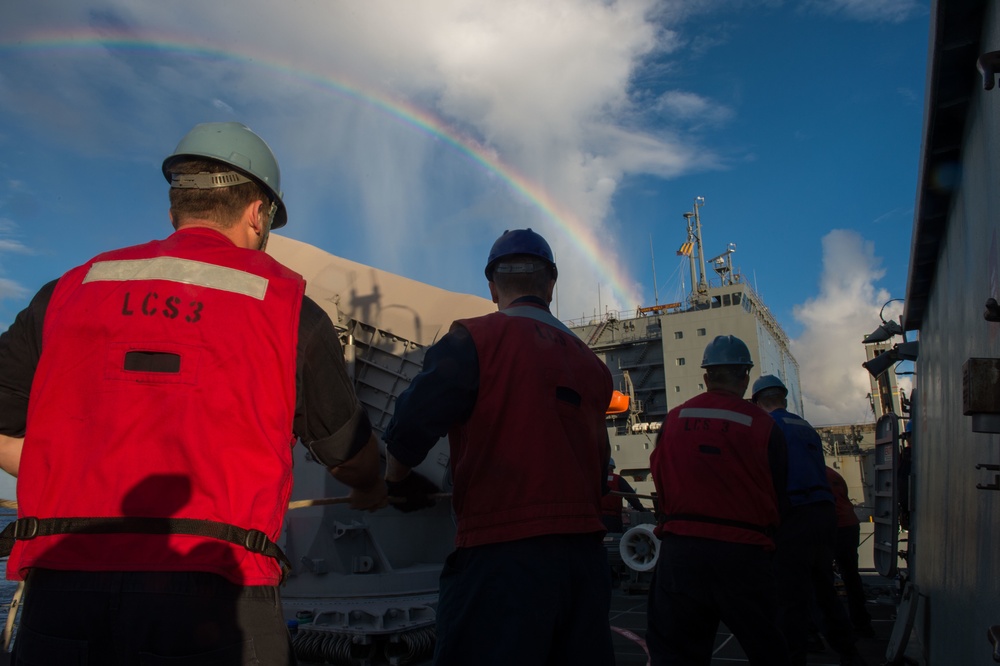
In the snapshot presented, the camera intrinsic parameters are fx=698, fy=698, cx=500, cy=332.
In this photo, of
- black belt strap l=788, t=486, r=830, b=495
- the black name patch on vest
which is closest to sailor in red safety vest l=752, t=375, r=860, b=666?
black belt strap l=788, t=486, r=830, b=495

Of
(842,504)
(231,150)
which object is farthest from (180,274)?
(842,504)

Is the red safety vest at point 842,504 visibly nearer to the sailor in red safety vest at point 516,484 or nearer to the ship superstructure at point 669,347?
the sailor in red safety vest at point 516,484

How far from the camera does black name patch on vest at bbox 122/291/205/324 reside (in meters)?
1.52

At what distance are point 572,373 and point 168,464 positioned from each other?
54.1 inches

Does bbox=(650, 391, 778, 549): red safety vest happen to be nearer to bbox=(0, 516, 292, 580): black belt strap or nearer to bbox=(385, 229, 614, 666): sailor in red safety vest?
bbox=(385, 229, 614, 666): sailor in red safety vest

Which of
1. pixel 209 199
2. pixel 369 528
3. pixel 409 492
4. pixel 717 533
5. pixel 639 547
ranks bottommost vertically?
pixel 639 547

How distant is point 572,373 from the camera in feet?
7.99

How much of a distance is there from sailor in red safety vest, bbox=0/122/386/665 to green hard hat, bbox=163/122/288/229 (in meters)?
0.28

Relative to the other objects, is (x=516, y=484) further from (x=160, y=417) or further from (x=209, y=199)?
(x=209, y=199)

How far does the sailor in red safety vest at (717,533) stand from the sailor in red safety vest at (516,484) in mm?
1236

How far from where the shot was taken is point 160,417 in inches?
57.1

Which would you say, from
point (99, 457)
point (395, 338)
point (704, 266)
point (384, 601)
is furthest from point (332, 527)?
point (704, 266)

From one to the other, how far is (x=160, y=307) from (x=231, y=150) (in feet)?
1.87

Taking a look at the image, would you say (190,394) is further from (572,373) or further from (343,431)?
(572,373)
